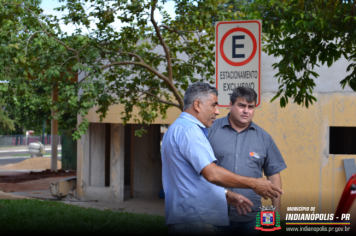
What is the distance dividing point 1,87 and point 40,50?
1.48m

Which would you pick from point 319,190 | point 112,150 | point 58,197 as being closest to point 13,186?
point 58,197

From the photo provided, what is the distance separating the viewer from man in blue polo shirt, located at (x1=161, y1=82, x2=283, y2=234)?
2.69 m

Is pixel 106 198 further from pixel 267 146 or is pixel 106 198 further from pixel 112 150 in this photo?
pixel 267 146

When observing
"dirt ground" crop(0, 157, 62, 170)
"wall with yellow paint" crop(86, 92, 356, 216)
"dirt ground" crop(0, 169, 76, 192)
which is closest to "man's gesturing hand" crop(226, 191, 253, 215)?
"wall with yellow paint" crop(86, 92, 356, 216)

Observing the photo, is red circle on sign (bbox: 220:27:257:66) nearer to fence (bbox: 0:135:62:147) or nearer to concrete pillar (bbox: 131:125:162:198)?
concrete pillar (bbox: 131:125:162:198)

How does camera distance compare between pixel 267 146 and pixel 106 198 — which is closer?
pixel 267 146

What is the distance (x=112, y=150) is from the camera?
12938 millimetres

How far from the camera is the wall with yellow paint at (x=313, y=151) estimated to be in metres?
9.55

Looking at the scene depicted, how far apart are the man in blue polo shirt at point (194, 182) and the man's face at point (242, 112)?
2.90 feet

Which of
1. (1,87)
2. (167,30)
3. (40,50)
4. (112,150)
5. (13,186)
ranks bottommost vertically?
(13,186)

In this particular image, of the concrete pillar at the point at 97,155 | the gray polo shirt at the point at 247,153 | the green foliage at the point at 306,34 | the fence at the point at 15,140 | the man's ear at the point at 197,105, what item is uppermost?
the green foliage at the point at 306,34

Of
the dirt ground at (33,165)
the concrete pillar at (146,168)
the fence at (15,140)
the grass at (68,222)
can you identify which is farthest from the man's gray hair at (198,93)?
the fence at (15,140)

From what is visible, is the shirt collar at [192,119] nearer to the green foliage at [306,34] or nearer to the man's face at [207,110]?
the man's face at [207,110]

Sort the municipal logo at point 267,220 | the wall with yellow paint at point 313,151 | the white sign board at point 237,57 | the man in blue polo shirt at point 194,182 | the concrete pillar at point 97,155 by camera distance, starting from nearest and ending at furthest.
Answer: the man in blue polo shirt at point 194,182 → the municipal logo at point 267,220 → the white sign board at point 237,57 → the wall with yellow paint at point 313,151 → the concrete pillar at point 97,155
